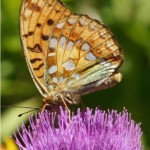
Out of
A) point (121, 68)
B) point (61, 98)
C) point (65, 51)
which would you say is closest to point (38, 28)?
point (65, 51)

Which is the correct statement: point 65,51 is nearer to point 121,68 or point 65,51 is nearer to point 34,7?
point 34,7

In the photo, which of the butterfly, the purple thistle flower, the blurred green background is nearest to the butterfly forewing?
the butterfly

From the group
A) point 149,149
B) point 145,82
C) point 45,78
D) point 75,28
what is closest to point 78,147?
point 45,78

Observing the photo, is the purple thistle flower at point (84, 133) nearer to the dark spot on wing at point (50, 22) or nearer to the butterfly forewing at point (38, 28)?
the butterfly forewing at point (38, 28)

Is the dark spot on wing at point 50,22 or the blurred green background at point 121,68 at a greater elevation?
the dark spot on wing at point 50,22

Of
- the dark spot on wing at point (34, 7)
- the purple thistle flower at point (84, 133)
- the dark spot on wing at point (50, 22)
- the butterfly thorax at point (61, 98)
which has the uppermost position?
the dark spot on wing at point (34, 7)

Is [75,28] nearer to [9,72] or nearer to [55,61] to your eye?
[55,61]

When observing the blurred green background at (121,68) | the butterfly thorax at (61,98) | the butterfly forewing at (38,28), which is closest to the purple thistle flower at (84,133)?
the butterfly thorax at (61,98)

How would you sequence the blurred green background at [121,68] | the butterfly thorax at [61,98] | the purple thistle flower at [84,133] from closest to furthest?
1. the purple thistle flower at [84,133]
2. the butterfly thorax at [61,98]
3. the blurred green background at [121,68]
